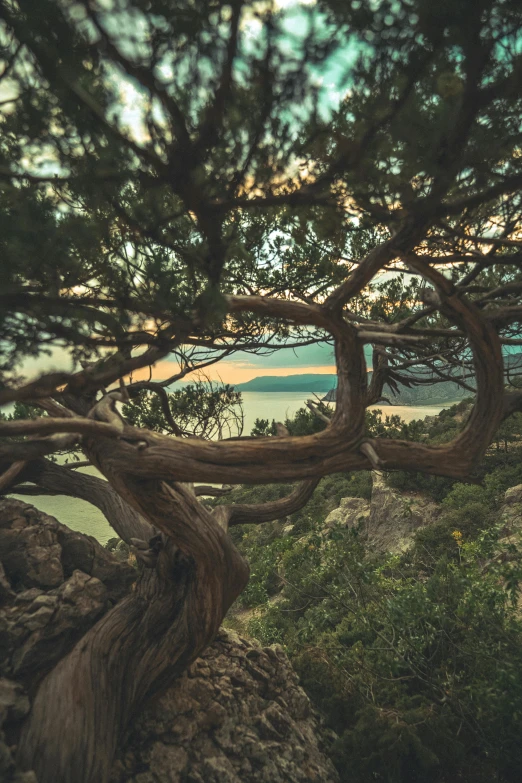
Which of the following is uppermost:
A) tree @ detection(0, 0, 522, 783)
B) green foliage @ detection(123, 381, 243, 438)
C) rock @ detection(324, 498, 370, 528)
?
tree @ detection(0, 0, 522, 783)

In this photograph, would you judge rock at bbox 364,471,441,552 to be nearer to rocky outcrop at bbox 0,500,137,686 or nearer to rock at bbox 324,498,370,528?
rock at bbox 324,498,370,528

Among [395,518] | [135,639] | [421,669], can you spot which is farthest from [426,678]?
[395,518]

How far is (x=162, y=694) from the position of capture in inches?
160

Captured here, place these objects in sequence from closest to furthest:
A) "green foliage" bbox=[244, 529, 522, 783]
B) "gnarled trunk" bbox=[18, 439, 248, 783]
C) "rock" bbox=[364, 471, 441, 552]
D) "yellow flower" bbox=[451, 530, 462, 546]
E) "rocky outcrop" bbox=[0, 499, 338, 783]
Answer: "gnarled trunk" bbox=[18, 439, 248, 783]
"rocky outcrop" bbox=[0, 499, 338, 783]
"green foliage" bbox=[244, 529, 522, 783]
"yellow flower" bbox=[451, 530, 462, 546]
"rock" bbox=[364, 471, 441, 552]

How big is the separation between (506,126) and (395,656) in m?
4.85

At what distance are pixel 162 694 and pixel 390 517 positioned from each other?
8.42 meters

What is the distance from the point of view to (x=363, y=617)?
5.83m

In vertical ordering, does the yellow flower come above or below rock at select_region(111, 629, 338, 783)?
above

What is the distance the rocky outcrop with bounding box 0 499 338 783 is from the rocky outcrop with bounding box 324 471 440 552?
6.09 m

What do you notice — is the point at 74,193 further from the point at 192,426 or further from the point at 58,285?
the point at 192,426

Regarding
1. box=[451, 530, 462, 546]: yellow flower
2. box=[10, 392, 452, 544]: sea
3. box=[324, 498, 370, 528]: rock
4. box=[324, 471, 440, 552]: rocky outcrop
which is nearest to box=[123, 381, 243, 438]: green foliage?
box=[10, 392, 452, 544]: sea

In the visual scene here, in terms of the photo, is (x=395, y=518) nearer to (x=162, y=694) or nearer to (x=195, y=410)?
(x=195, y=410)

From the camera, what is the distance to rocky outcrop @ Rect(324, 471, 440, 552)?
10859 mm

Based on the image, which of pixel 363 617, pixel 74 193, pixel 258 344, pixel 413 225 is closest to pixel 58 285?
pixel 74 193
